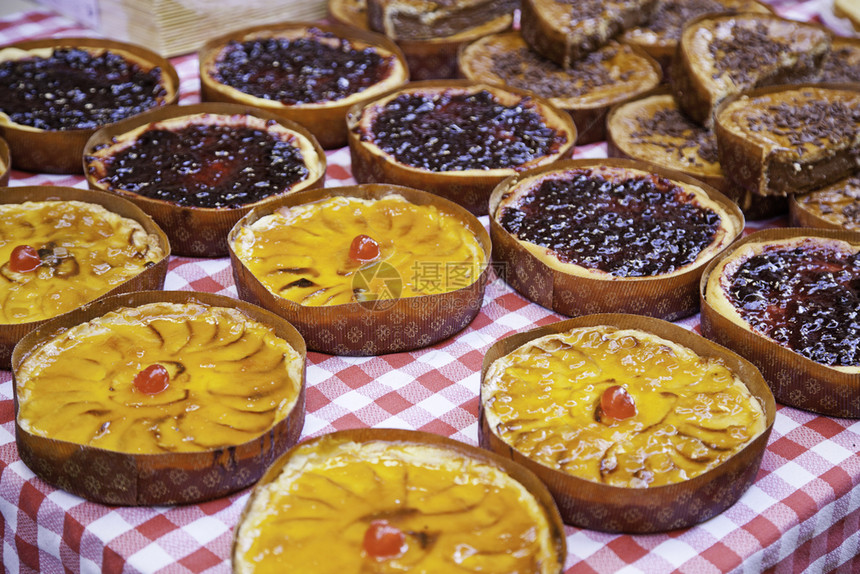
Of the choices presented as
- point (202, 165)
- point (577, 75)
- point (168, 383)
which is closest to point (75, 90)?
point (202, 165)

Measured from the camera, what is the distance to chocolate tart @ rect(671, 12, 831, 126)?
438cm

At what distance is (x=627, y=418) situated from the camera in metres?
2.70

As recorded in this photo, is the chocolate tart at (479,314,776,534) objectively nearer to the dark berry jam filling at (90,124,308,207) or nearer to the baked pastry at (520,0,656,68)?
the dark berry jam filling at (90,124,308,207)

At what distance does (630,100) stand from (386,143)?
4.47 ft

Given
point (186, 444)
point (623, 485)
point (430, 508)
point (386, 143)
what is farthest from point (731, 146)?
point (186, 444)

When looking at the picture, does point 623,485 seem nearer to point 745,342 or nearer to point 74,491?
point 745,342

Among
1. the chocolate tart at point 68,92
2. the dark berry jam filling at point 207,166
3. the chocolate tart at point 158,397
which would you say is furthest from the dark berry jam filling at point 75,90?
the chocolate tart at point 158,397

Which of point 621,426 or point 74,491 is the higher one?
point 621,426

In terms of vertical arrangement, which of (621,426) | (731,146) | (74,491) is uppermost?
(731,146)

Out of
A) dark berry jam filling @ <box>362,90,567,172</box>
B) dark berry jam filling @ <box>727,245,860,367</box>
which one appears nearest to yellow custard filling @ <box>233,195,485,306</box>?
dark berry jam filling @ <box>362,90,567,172</box>

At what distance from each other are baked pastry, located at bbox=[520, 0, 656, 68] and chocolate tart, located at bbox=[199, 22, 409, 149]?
798mm

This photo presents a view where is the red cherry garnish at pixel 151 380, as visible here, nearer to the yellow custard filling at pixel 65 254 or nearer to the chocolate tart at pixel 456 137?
the yellow custard filling at pixel 65 254

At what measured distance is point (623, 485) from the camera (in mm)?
2475

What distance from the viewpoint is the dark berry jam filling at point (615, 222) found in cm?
340
